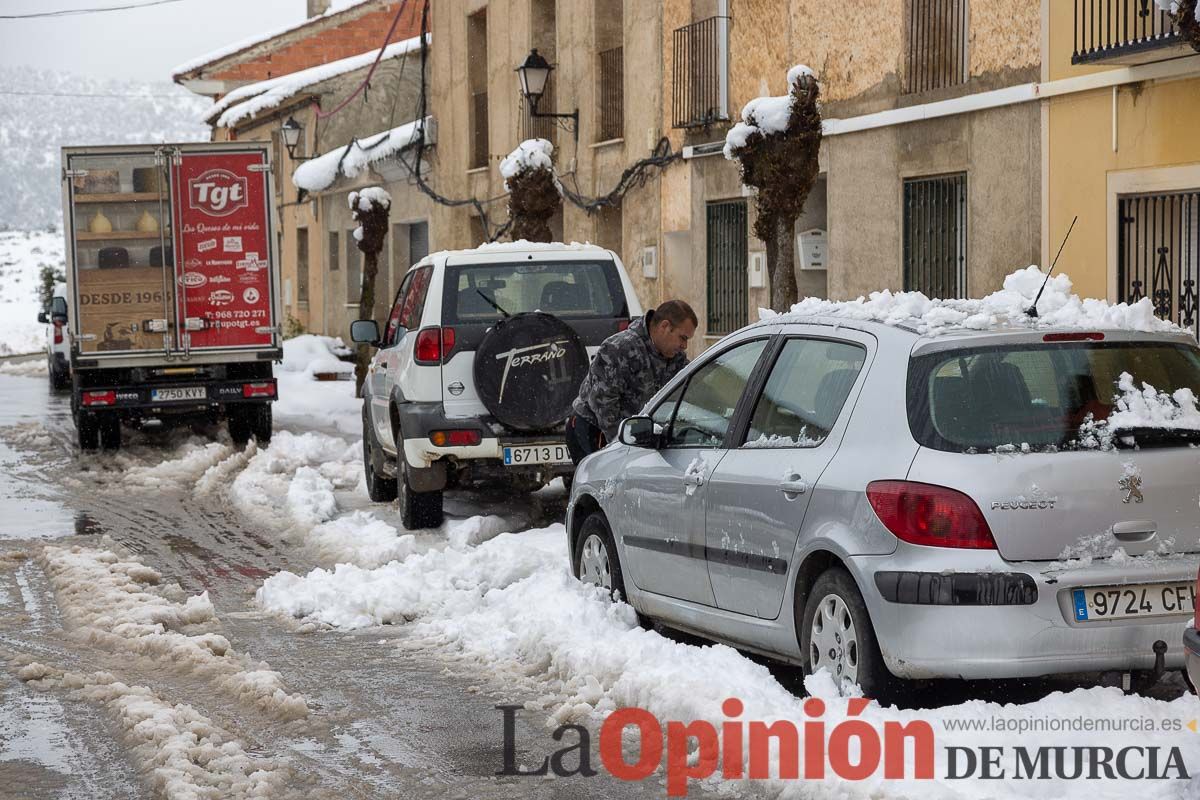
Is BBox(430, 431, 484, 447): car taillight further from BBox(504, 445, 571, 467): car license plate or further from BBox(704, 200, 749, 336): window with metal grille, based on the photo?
BBox(704, 200, 749, 336): window with metal grille

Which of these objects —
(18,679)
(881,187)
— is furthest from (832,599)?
A: (881,187)

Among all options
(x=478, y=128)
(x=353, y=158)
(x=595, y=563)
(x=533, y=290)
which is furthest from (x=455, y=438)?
(x=353, y=158)

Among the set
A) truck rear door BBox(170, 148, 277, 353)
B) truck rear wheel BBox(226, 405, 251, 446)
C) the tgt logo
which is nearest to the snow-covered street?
truck rear door BBox(170, 148, 277, 353)

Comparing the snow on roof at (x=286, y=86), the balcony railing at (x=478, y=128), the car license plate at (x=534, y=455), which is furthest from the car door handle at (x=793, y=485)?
the snow on roof at (x=286, y=86)

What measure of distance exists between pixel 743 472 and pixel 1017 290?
131cm

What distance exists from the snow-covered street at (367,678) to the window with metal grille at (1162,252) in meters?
5.10

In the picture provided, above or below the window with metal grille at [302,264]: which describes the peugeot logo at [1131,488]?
below

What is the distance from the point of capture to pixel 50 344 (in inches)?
1328

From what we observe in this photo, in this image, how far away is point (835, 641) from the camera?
6152 mm

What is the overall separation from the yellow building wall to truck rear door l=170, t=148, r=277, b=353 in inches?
340

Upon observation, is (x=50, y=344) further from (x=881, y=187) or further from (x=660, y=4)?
(x=881, y=187)

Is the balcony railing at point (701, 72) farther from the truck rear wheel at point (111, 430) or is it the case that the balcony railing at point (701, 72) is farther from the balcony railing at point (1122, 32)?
the truck rear wheel at point (111, 430)

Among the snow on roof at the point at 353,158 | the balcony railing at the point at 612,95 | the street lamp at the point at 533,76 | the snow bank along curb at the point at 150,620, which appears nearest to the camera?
the snow bank along curb at the point at 150,620

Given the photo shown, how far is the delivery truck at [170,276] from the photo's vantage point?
61.2ft
